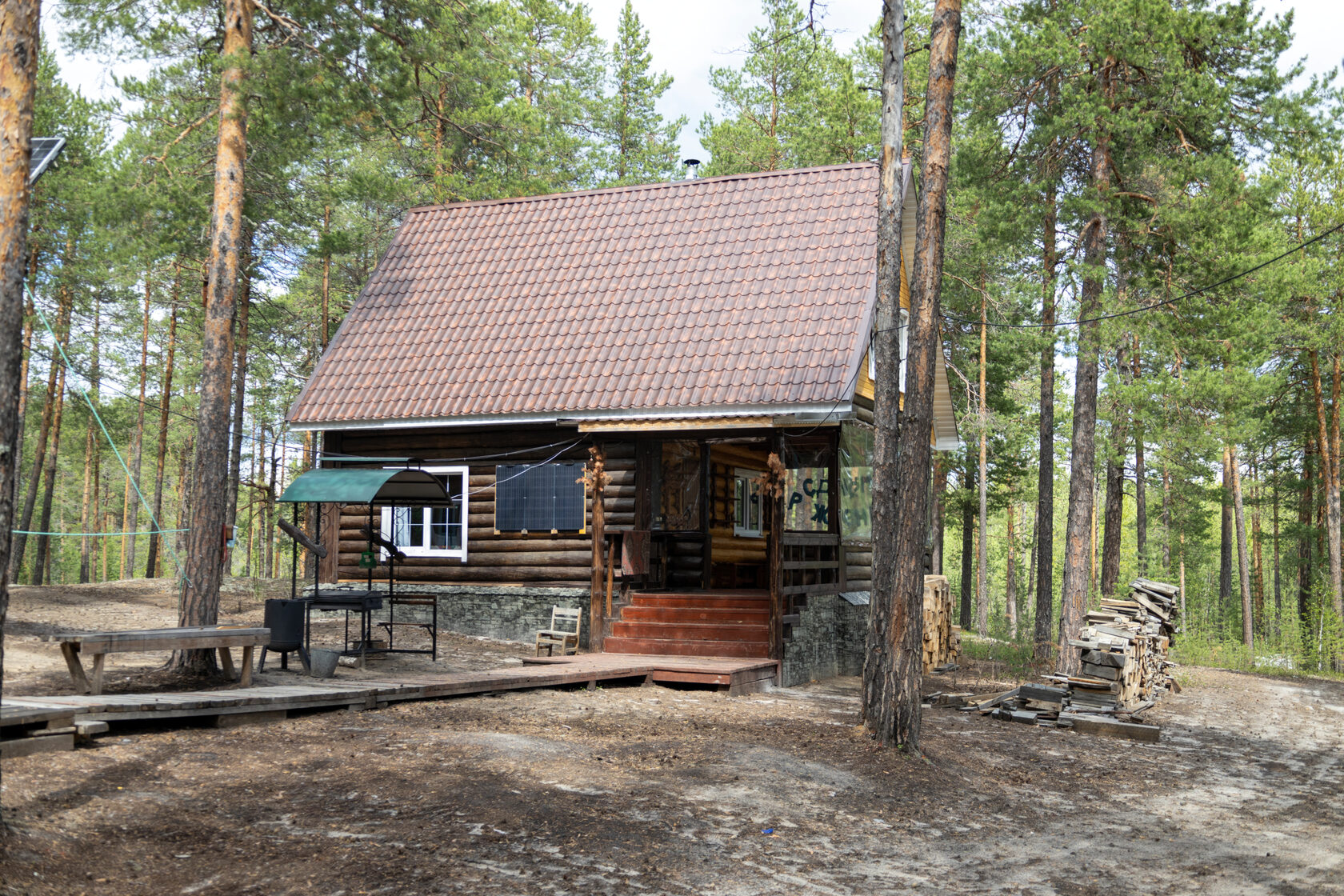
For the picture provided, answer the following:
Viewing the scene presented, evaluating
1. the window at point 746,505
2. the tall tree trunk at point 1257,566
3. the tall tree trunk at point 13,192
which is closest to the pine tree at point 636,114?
the window at point 746,505

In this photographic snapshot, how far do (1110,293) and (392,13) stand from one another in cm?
1203

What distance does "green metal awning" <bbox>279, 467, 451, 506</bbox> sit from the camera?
12.0 meters

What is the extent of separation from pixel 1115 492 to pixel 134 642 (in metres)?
21.8

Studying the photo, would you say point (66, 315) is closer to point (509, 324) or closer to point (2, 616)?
point (509, 324)

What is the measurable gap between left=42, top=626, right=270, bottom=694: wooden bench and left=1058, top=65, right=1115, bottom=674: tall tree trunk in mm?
12435

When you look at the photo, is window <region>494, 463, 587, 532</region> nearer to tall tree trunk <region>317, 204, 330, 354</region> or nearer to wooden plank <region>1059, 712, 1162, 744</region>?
wooden plank <region>1059, 712, 1162, 744</region>

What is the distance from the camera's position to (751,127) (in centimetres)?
3216

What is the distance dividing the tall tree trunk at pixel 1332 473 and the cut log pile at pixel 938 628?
44.8ft

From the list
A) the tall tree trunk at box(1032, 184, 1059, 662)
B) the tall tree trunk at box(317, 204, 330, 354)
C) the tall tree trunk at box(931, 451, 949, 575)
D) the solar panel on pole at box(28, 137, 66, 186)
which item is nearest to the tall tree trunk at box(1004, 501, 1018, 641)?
the tall tree trunk at box(931, 451, 949, 575)

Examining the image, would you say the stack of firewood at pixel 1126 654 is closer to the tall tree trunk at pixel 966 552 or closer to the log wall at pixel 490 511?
the log wall at pixel 490 511

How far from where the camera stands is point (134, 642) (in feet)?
28.9

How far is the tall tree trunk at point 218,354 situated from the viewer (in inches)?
432

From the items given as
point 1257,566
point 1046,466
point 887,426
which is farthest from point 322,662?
point 1257,566

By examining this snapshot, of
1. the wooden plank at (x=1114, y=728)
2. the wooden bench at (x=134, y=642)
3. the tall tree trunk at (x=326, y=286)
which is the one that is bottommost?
the wooden plank at (x=1114, y=728)
